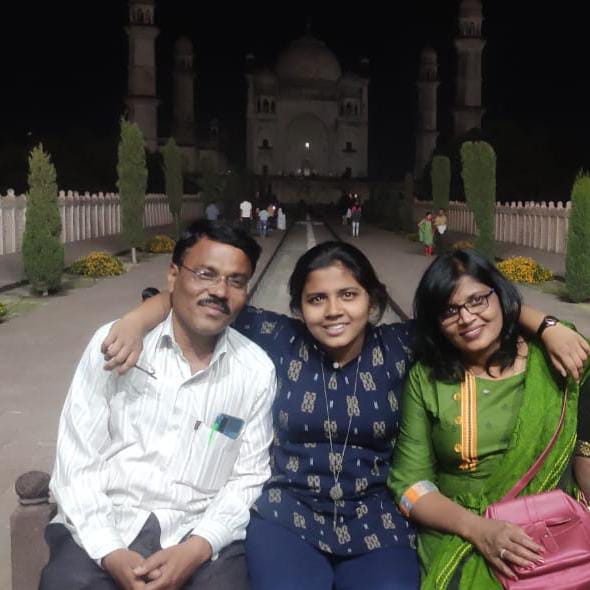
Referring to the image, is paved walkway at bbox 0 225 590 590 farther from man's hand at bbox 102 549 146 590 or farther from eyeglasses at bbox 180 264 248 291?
eyeglasses at bbox 180 264 248 291

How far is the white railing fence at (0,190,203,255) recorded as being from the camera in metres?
14.8

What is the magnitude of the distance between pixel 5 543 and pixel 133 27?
106 feet

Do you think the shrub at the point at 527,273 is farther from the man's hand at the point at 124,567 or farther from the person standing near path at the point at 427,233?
the man's hand at the point at 124,567

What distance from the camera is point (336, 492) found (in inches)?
90.9

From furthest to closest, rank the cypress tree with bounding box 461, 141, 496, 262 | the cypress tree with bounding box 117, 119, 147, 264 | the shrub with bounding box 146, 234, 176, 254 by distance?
the shrub with bounding box 146, 234, 176, 254
the cypress tree with bounding box 117, 119, 147, 264
the cypress tree with bounding box 461, 141, 496, 262

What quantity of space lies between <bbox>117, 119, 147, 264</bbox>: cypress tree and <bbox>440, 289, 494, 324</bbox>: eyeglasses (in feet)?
44.6

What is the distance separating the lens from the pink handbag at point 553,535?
6.46ft

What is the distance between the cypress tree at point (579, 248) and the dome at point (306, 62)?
4589cm

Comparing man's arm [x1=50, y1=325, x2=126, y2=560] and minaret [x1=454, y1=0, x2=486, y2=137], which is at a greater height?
minaret [x1=454, y1=0, x2=486, y2=137]

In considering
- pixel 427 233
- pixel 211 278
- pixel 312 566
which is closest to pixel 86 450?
pixel 211 278

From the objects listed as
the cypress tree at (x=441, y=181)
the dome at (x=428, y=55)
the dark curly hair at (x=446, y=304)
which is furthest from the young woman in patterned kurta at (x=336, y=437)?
the dome at (x=428, y=55)

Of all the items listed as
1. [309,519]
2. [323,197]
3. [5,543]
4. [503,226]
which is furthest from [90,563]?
[323,197]

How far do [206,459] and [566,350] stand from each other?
958 millimetres

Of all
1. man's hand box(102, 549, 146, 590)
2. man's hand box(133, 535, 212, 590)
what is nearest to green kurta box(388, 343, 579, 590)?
man's hand box(133, 535, 212, 590)
